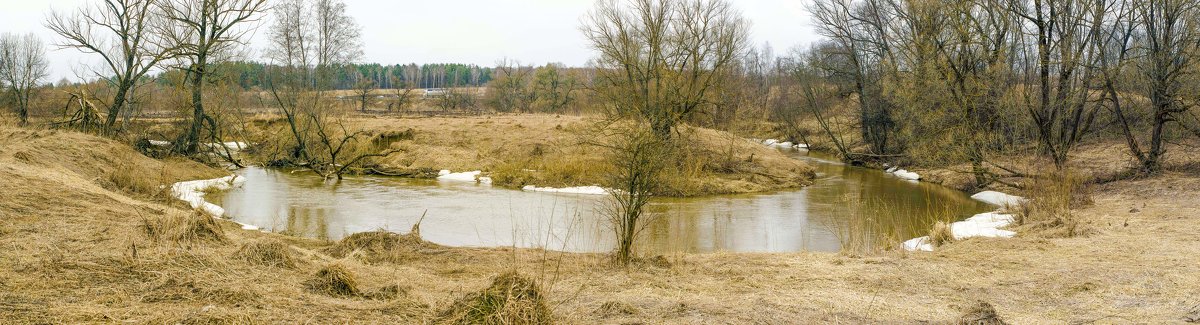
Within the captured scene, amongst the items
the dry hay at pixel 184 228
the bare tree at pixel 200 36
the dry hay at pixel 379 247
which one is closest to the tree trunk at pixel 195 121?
the bare tree at pixel 200 36

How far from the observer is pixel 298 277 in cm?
677

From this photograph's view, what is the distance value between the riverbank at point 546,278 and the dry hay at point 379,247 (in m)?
0.04

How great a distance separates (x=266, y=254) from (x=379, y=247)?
2194mm

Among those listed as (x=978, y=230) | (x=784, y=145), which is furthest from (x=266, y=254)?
(x=784, y=145)

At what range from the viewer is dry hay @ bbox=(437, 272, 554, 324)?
5199 mm

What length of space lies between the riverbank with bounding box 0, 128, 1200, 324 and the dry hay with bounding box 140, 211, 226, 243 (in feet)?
0.07

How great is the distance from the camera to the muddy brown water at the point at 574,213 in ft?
43.7

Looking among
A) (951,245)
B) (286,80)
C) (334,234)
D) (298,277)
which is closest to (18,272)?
(298,277)

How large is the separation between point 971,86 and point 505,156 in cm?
1493

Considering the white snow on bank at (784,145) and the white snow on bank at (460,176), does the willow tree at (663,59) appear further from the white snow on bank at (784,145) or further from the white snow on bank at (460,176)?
the white snow on bank at (784,145)

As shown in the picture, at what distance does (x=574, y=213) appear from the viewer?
16.2 meters

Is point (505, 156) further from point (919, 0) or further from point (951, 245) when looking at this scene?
point (951, 245)

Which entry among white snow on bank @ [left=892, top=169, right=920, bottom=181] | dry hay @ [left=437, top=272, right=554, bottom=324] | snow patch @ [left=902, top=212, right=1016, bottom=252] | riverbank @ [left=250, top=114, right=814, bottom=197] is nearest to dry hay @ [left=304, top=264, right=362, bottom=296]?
dry hay @ [left=437, top=272, right=554, bottom=324]

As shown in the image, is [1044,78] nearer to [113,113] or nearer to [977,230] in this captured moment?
[977,230]
